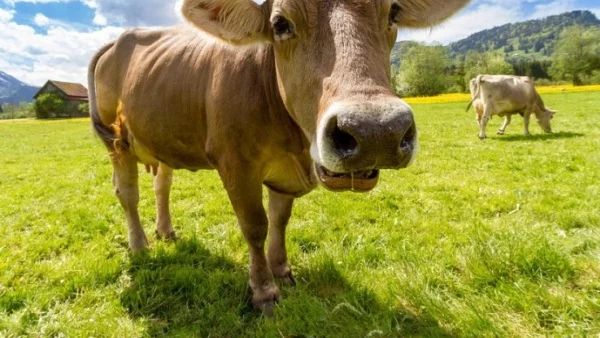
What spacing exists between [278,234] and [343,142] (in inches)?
79.1

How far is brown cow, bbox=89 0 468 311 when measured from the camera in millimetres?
1763

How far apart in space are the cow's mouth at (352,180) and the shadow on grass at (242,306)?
1036 millimetres

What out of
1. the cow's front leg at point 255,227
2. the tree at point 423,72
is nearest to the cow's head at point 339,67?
the cow's front leg at point 255,227

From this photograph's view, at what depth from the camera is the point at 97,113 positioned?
443 cm

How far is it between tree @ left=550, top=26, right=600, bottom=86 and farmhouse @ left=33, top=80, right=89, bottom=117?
90.9m

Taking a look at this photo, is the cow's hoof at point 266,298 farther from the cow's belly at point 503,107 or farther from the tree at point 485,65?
the tree at point 485,65

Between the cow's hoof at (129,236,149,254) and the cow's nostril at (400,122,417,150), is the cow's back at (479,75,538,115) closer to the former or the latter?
the cow's hoof at (129,236,149,254)

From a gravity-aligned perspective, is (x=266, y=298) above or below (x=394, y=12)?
below

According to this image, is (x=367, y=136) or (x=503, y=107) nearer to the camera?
(x=367, y=136)

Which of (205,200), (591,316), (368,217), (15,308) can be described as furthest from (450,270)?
(205,200)

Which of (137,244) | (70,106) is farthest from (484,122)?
(70,106)

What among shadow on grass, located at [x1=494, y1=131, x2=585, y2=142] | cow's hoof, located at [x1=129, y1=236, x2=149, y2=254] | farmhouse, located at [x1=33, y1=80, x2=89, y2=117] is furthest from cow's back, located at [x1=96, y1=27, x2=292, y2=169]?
farmhouse, located at [x1=33, y1=80, x2=89, y2=117]

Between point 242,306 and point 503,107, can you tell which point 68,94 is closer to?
point 503,107

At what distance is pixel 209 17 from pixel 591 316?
297 centimetres
